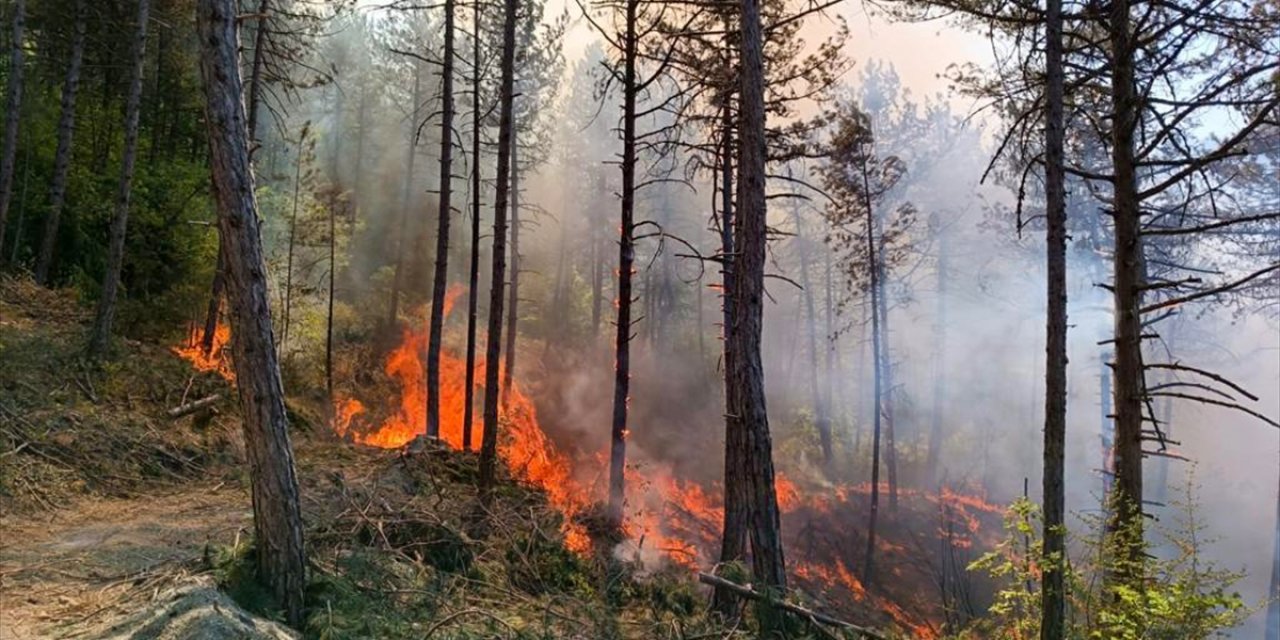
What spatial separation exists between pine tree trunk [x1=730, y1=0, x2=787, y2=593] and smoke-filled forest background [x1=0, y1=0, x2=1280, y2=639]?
0.37m

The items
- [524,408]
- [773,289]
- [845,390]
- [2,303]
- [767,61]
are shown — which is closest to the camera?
[2,303]

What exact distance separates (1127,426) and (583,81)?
138 feet

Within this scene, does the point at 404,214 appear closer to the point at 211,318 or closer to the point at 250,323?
the point at 211,318

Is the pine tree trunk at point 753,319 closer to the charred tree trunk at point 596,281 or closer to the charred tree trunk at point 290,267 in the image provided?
the charred tree trunk at point 290,267

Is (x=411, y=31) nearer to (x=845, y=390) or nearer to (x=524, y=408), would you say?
(x=524, y=408)

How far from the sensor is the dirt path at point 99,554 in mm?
4676

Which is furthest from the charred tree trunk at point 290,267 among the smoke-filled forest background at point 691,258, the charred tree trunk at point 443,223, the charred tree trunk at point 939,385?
the charred tree trunk at point 939,385

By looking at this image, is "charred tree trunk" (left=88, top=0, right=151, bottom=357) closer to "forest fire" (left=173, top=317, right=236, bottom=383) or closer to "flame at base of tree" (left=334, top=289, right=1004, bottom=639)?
"forest fire" (left=173, top=317, right=236, bottom=383)

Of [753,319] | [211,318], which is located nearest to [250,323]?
[753,319]

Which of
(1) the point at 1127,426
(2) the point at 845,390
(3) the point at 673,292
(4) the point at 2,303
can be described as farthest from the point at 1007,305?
(4) the point at 2,303

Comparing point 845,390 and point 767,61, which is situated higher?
point 767,61

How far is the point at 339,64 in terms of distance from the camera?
3659cm

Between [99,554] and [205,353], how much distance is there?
430 inches

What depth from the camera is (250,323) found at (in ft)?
16.0
